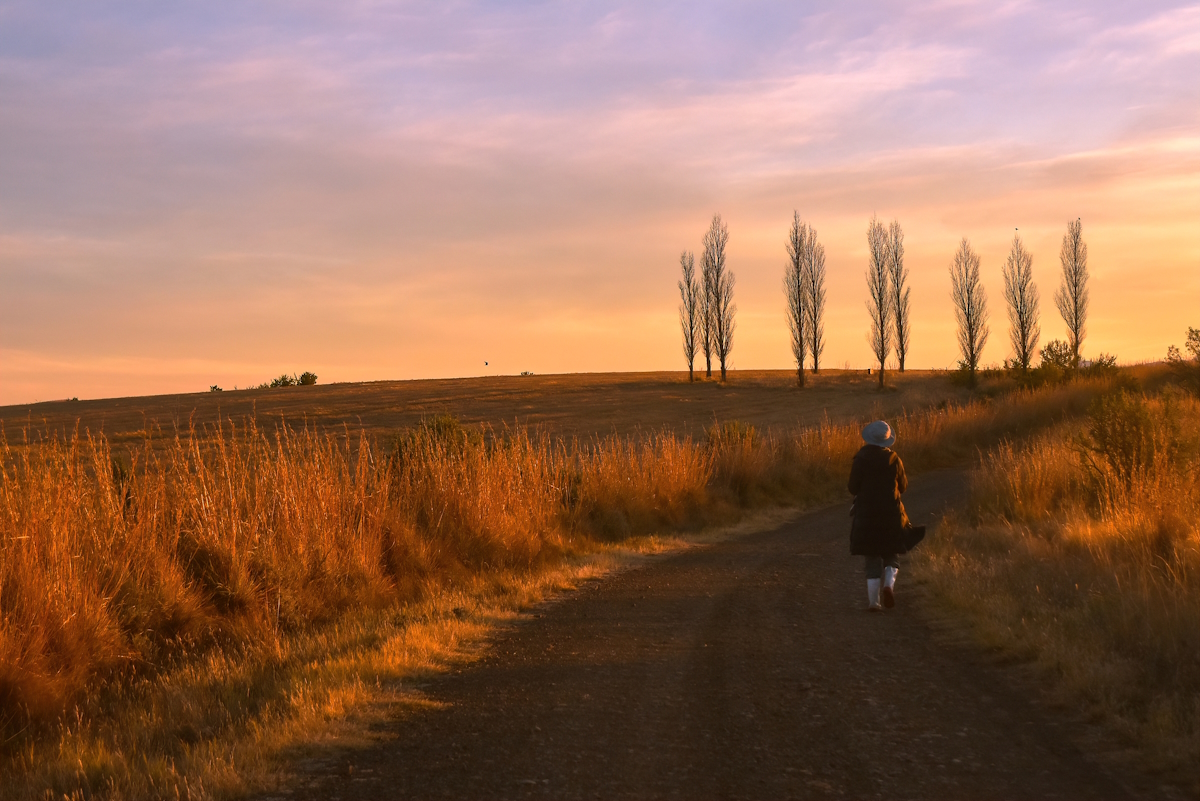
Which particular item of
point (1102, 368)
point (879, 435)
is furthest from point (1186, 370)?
point (879, 435)

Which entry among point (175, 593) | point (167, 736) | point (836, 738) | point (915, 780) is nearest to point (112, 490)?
point (175, 593)

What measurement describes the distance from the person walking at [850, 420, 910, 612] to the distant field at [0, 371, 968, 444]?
97.2ft

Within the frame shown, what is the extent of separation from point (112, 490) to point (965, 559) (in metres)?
9.42

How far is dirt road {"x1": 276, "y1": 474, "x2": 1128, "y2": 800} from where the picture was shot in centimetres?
481

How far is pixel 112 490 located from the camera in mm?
9086

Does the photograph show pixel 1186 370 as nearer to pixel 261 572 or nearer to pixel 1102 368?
pixel 1102 368

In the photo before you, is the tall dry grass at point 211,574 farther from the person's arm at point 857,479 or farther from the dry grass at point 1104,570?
the dry grass at point 1104,570

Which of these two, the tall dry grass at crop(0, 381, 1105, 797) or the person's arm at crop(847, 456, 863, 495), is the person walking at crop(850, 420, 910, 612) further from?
the tall dry grass at crop(0, 381, 1105, 797)

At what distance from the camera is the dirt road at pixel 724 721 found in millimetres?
4809

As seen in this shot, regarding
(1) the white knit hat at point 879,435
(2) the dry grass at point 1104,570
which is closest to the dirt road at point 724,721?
(2) the dry grass at point 1104,570

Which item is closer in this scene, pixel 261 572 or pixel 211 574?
pixel 211 574

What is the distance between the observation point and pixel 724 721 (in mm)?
5859

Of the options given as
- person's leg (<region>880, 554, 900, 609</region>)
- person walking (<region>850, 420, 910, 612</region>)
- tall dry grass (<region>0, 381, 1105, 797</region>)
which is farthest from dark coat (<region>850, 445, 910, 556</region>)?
tall dry grass (<region>0, 381, 1105, 797</region>)

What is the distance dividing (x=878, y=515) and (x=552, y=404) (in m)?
49.0
